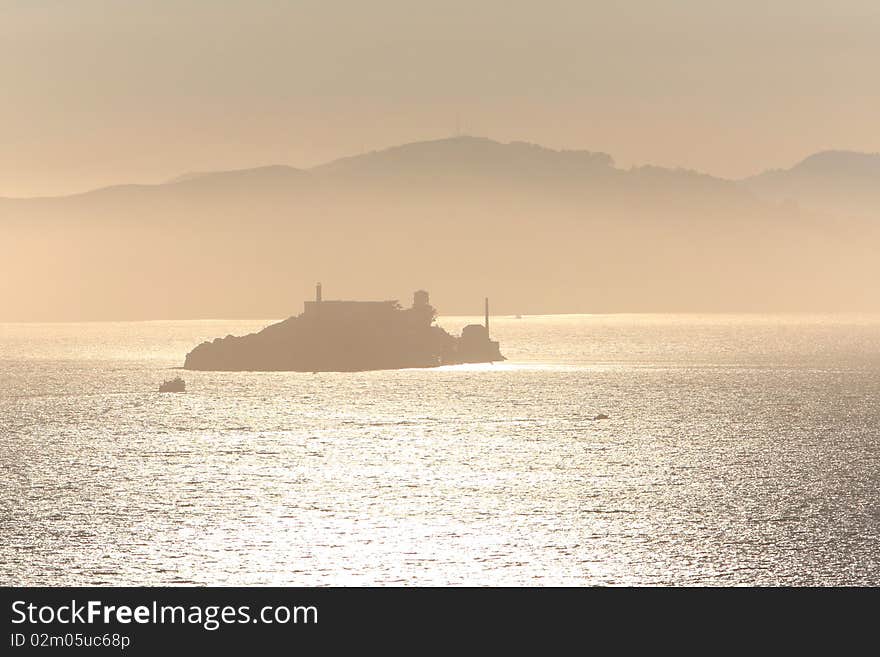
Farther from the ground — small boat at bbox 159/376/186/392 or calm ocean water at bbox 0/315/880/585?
small boat at bbox 159/376/186/392

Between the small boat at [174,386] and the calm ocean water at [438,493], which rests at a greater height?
the small boat at [174,386]

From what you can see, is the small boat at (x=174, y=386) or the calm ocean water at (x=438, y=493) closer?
the calm ocean water at (x=438, y=493)

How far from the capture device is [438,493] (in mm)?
91312

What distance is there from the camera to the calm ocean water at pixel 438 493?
2554 inches

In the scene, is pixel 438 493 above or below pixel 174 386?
below

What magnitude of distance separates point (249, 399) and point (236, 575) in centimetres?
11282

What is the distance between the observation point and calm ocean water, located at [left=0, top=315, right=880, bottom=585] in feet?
213

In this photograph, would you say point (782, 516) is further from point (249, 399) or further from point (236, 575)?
point (249, 399)

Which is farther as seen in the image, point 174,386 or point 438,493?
point 174,386

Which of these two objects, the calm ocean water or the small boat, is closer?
the calm ocean water

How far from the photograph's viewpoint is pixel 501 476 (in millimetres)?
100062

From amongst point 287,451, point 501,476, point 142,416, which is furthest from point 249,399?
point 501,476
